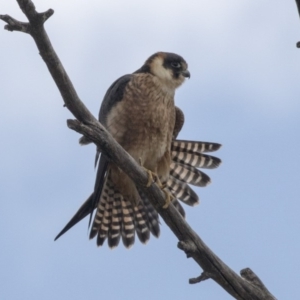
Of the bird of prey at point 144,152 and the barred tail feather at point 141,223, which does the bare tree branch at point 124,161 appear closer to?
the bird of prey at point 144,152

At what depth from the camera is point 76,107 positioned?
12.0 ft

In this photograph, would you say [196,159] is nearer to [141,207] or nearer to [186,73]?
[141,207]

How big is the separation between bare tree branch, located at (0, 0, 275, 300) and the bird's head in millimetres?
1764

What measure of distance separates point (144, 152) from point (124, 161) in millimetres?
1467

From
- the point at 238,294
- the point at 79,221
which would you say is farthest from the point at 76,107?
the point at 79,221

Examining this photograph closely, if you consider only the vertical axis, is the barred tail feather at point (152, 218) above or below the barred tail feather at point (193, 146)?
below

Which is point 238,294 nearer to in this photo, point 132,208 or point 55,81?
point 55,81

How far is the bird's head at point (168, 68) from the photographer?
5859mm

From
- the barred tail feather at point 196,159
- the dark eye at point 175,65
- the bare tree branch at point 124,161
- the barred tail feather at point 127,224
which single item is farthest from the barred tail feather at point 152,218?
the bare tree branch at point 124,161

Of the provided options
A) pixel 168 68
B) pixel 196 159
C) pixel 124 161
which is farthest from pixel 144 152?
pixel 124 161

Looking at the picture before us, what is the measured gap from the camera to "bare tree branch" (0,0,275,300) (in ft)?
10.8

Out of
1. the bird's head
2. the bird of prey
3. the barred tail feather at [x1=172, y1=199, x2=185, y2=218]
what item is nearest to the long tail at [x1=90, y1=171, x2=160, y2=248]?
the bird of prey

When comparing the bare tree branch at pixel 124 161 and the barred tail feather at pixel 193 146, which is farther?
the barred tail feather at pixel 193 146

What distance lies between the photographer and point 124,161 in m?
3.99
